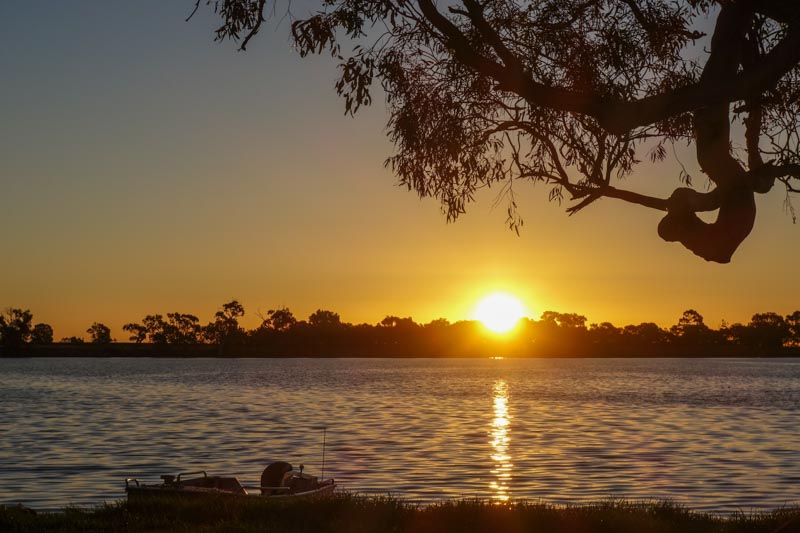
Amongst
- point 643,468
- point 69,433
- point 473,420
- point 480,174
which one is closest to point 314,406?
point 473,420

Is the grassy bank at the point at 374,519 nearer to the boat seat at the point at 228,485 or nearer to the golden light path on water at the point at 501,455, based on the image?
the boat seat at the point at 228,485

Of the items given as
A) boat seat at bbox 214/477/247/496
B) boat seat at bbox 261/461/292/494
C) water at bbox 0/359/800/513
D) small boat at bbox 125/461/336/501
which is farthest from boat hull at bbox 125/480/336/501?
water at bbox 0/359/800/513

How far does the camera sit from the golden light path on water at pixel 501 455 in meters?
32.3

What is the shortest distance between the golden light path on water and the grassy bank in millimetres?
7836

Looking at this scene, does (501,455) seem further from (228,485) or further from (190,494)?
(190,494)

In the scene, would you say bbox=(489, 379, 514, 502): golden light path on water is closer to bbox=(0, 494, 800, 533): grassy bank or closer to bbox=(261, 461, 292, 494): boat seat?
bbox=(261, 461, 292, 494): boat seat

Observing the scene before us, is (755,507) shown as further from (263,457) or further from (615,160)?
(263,457)

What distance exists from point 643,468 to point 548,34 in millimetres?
25783

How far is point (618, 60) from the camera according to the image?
1645cm

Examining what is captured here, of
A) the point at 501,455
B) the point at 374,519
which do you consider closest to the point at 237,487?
the point at 374,519

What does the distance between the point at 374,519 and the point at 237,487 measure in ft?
22.8

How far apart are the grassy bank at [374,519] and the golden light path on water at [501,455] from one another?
25.7 feet

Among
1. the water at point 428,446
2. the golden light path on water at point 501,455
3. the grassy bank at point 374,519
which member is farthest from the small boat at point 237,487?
the water at point 428,446

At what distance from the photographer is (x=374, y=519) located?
1642cm
